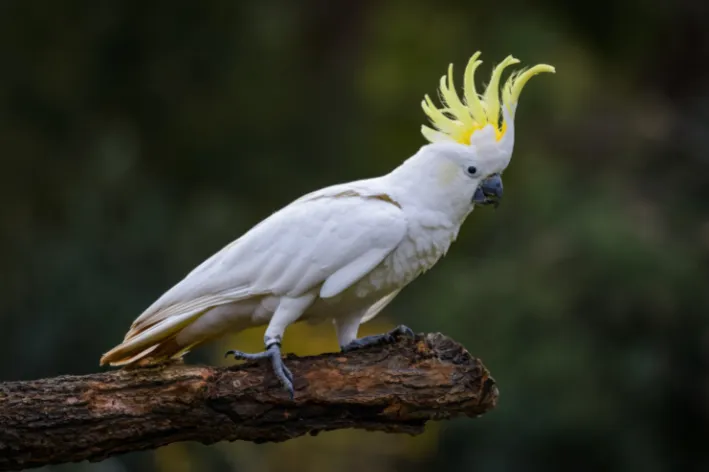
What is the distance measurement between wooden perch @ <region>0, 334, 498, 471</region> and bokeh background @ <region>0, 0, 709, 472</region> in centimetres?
257

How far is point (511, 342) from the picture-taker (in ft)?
21.2

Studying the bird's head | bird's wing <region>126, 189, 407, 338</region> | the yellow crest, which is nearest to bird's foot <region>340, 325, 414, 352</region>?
bird's wing <region>126, 189, 407, 338</region>

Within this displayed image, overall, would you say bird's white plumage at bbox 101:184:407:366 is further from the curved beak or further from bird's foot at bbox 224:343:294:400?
the curved beak

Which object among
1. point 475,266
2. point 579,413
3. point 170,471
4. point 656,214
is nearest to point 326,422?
point 170,471

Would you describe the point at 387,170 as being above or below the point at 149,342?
below

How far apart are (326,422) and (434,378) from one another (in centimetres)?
32

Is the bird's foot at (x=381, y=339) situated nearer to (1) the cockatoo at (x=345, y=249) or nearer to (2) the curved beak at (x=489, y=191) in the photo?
(1) the cockatoo at (x=345, y=249)

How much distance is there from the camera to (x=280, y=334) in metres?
2.86

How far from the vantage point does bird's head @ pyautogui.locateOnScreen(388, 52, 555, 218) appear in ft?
9.82

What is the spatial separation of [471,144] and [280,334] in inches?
31.0

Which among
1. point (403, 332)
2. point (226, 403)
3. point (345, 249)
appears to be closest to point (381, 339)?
point (403, 332)

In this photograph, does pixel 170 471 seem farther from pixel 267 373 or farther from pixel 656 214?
pixel 656 214

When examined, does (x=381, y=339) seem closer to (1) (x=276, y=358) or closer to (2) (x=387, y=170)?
(1) (x=276, y=358)

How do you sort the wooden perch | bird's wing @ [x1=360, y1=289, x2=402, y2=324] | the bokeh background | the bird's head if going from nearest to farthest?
1. the wooden perch
2. the bird's head
3. bird's wing @ [x1=360, y1=289, x2=402, y2=324]
4. the bokeh background
